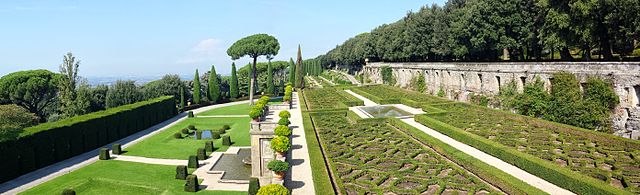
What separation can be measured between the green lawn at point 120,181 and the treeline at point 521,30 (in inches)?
970

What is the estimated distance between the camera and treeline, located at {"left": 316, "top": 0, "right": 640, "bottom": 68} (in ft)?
85.7

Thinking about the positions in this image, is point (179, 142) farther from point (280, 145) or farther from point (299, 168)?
point (280, 145)

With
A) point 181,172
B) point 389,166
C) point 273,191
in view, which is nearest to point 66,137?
point 181,172

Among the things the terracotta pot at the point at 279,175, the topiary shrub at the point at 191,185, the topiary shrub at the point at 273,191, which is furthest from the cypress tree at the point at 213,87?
the topiary shrub at the point at 273,191

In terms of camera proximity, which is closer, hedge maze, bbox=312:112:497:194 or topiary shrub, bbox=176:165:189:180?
hedge maze, bbox=312:112:497:194

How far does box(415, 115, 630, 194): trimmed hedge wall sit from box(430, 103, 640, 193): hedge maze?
1.04 metres

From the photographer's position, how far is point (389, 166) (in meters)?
19.0

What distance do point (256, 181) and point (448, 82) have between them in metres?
34.8

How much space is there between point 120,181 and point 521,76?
95.5 ft

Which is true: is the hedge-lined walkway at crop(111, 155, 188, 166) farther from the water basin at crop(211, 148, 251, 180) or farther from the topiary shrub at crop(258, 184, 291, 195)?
the topiary shrub at crop(258, 184, 291, 195)

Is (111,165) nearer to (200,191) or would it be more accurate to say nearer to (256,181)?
(200,191)

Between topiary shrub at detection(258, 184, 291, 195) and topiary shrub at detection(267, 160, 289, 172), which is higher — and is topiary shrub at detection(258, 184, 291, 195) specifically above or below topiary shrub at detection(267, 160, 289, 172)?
above

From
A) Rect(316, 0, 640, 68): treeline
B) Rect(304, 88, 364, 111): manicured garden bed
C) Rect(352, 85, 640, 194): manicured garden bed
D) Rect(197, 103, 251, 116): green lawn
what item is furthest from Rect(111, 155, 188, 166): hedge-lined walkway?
Rect(316, 0, 640, 68): treeline

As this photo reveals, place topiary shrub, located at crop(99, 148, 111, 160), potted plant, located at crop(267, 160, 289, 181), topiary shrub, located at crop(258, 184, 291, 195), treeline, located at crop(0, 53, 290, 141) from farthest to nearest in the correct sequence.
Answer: treeline, located at crop(0, 53, 290, 141), topiary shrub, located at crop(99, 148, 111, 160), potted plant, located at crop(267, 160, 289, 181), topiary shrub, located at crop(258, 184, 291, 195)
